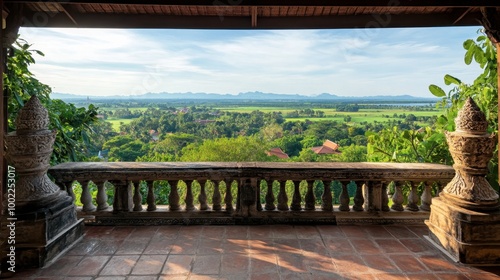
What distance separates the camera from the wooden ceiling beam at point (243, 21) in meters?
3.58

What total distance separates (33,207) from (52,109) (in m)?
2.35

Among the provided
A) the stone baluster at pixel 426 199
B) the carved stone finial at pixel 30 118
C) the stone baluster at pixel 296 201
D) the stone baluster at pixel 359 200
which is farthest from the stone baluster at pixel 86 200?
the stone baluster at pixel 426 199

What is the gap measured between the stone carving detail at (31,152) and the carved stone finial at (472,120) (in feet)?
13.1

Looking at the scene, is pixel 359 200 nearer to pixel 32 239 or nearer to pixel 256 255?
pixel 256 255

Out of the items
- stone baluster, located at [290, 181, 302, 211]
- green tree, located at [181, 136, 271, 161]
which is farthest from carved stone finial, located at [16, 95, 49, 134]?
green tree, located at [181, 136, 271, 161]

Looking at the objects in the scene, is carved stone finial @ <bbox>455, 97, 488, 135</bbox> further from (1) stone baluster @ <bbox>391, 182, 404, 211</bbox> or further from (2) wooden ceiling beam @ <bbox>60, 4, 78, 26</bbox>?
Result: (2) wooden ceiling beam @ <bbox>60, 4, 78, 26</bbox>

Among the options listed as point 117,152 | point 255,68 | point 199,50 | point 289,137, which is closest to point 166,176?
point 117,152

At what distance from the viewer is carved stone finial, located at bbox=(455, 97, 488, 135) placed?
282 cm

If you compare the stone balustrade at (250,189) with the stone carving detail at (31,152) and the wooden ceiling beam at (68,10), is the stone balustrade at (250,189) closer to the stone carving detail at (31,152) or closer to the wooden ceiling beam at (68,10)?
the stone carving detail at (31,152)

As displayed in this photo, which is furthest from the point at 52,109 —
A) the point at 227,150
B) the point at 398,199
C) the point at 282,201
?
the point at 227,150

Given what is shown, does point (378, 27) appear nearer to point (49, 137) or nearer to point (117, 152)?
point (49, 137)

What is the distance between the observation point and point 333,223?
3.68 metres

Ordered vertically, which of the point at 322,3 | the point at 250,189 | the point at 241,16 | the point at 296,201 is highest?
the point at 241,16

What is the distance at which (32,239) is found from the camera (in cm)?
273
